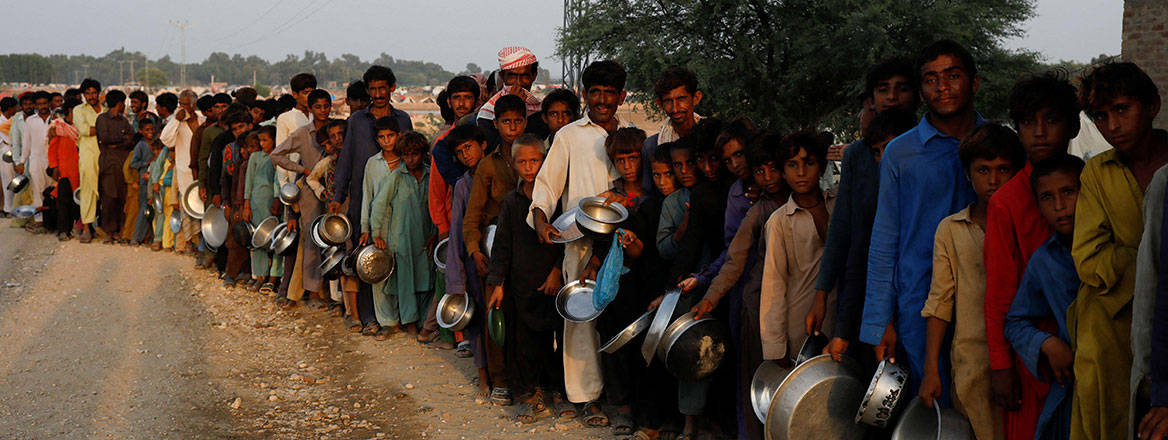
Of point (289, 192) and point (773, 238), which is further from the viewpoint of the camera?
point (289, 192)

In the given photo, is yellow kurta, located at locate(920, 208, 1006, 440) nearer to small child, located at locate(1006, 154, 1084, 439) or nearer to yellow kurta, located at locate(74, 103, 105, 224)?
small child, located at locate(1006, 154, 1084, 439)

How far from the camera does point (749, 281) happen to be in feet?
14.1

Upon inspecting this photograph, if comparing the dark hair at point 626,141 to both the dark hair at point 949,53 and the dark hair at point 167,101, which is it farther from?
the dark hair at point 167,101

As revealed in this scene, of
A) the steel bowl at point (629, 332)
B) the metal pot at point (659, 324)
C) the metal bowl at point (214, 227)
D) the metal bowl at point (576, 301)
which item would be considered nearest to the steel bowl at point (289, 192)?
the metal bowl at point (214, 227)

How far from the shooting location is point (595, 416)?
5.25 metres

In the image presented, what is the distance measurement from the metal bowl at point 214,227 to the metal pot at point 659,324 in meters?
6.97

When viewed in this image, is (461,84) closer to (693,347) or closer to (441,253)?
(441,253)

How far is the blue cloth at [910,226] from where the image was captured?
3324 mm

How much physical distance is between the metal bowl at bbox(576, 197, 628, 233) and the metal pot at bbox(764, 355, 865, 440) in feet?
5.11

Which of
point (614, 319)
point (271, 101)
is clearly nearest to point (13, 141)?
point (271, 101)

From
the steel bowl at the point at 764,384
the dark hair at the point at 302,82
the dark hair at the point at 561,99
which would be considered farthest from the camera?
the dark hair at the point at 302,82

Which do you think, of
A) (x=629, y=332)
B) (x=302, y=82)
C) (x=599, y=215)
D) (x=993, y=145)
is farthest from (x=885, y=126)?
(x=302, y=82)

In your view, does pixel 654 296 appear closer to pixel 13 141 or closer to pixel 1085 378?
pixel 1085 378

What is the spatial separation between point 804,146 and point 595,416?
209 centimetres
